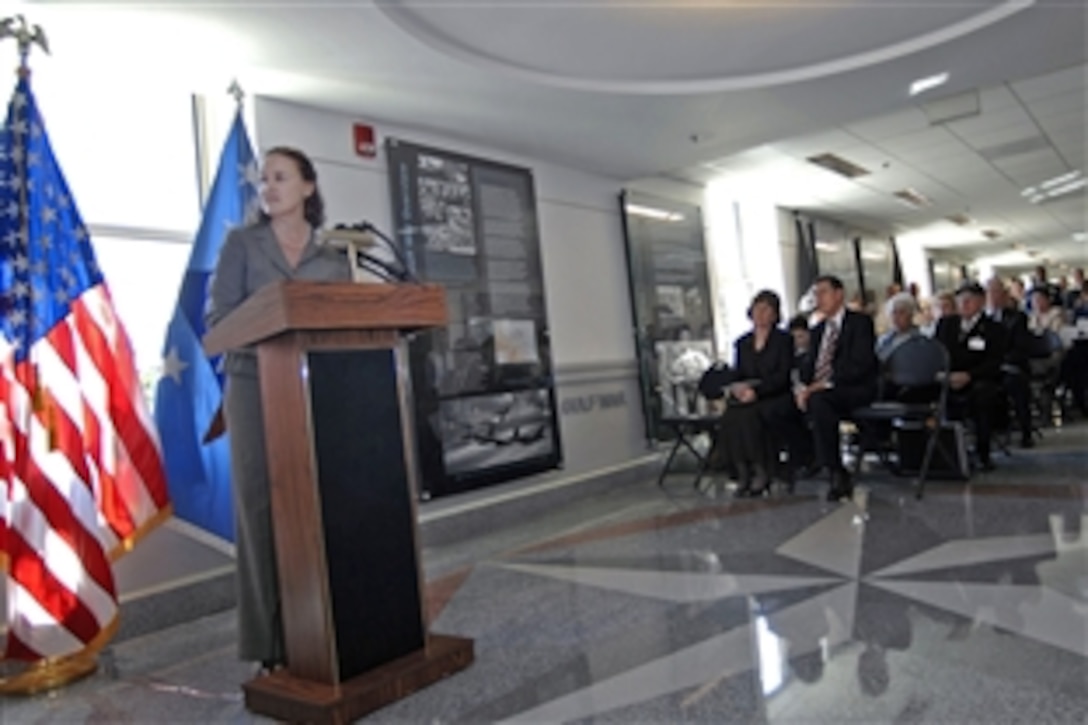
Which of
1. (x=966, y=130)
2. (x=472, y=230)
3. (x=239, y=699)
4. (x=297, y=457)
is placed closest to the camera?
(x=297, y=457)

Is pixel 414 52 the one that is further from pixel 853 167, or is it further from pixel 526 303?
pixel 853 167

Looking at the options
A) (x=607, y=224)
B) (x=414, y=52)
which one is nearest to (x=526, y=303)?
(x=607, y=224)

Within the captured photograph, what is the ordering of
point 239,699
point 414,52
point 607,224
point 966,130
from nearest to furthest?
1. point 239,699
2. point 414,52
3. point 607,224
4. point 966,130

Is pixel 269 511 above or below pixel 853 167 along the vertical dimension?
below

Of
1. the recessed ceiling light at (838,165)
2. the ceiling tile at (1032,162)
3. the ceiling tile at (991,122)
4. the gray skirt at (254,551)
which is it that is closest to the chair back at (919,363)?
the ceiling tile at (991,122)

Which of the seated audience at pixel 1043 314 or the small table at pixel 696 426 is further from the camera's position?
the seated audience at pixel 1043 314

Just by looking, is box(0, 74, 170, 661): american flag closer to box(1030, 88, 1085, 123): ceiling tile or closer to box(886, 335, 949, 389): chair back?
box(886, 335, 949, 389): chair back

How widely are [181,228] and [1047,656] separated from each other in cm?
420

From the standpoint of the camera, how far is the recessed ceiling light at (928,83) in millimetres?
5496

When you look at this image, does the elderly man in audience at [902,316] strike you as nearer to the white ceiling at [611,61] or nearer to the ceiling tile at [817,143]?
the white ceiling at [611,61]

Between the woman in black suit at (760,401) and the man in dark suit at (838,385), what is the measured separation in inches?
7.5

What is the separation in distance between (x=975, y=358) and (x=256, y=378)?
17.0ft

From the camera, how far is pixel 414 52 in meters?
4.14

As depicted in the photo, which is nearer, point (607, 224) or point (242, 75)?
point (242, 75)
